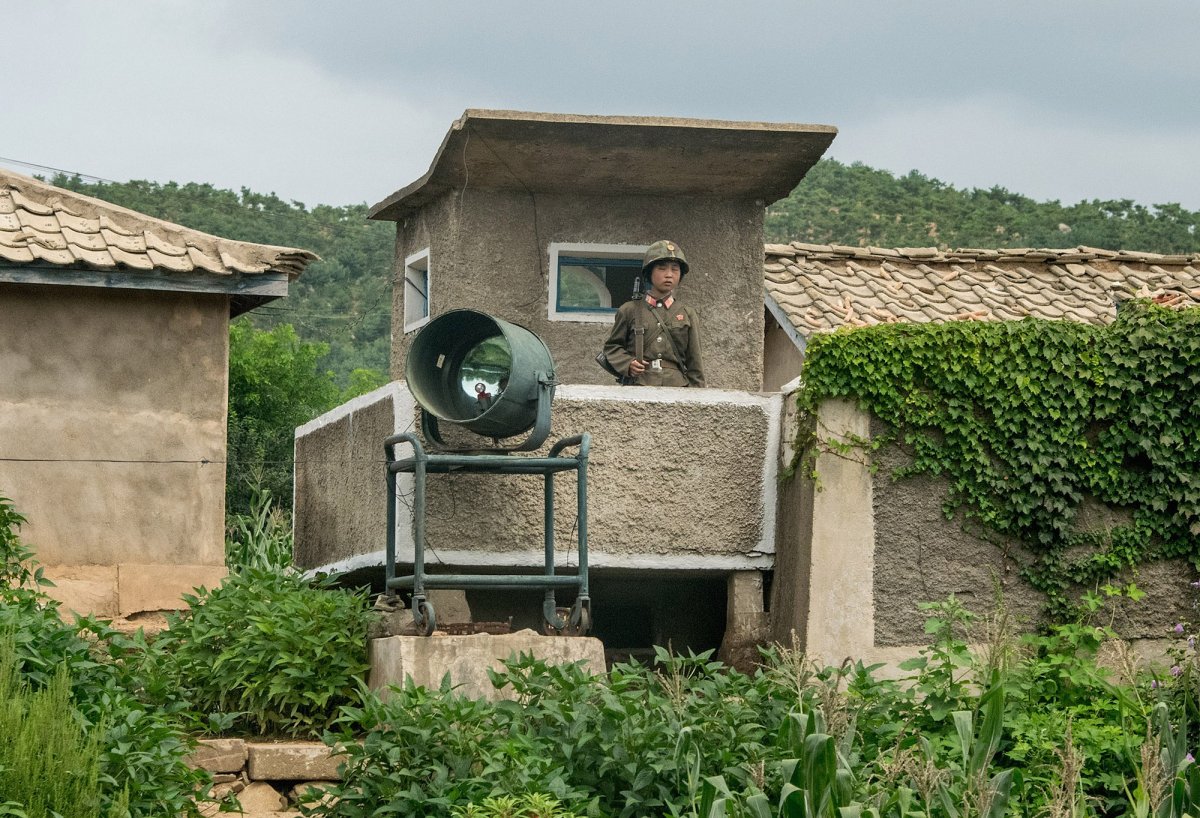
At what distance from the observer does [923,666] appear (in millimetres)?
7793

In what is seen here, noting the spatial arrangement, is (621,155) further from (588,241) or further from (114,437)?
(114,437)

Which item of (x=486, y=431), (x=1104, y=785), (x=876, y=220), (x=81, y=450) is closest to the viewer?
(x=1104, y=785)

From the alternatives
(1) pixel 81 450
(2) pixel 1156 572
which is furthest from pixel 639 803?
(1) pixel 81 450

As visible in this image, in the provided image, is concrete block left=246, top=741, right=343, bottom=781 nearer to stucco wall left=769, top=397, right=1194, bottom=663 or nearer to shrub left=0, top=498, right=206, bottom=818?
shrub left=0, top=498, right=206, bottom=818

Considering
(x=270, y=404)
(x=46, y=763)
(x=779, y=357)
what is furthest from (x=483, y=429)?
(x=270, y=404)

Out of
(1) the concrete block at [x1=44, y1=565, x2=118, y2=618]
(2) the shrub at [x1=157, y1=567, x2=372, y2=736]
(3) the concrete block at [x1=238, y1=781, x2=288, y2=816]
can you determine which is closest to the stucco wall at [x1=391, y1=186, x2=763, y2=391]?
(1) the concrete block at [x1=44, y1=565, x2=118, y2=618]

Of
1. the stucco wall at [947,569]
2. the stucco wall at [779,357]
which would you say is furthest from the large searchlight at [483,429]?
A: the stucco wall at [779,357]

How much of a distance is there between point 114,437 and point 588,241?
11.3 feet

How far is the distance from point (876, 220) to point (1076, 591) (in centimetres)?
2106

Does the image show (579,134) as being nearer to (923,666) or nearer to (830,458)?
(830,458)

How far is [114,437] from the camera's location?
10.4 m

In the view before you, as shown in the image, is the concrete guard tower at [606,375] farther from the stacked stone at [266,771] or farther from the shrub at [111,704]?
the shrub at [111,704]

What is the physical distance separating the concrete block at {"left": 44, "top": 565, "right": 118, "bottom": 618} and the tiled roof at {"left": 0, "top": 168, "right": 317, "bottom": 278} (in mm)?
1949

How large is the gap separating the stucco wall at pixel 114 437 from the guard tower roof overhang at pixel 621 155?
6.75 feet
